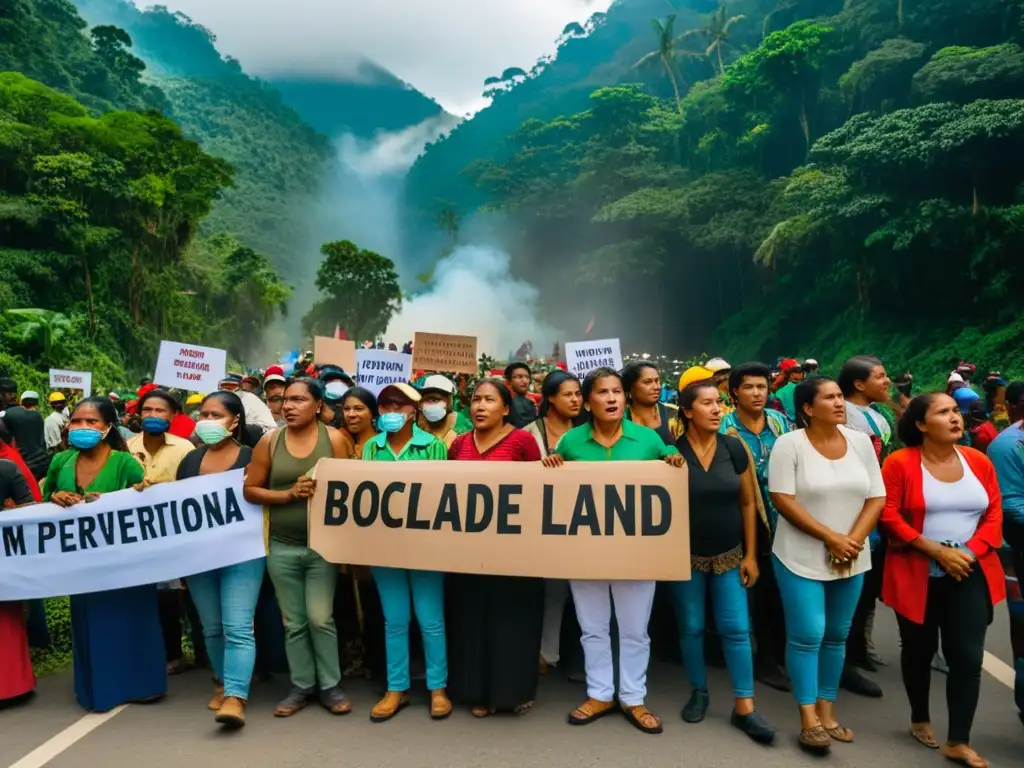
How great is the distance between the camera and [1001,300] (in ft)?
79.8

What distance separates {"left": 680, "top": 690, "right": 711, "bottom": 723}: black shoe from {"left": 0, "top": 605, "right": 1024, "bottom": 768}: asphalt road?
0.05m

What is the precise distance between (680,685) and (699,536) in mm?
1227

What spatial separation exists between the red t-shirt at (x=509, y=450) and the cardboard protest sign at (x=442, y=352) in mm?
5784

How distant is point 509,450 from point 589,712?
1.43m

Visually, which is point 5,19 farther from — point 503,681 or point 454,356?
point 503,681

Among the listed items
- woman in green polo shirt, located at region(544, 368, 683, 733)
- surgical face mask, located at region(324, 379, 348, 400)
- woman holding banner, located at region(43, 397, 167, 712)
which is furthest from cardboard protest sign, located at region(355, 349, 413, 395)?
woman in green polo shirt, located at region(544, 368, 683, 733)

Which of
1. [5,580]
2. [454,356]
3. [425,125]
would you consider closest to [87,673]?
[5,580]

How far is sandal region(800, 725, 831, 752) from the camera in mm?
3756

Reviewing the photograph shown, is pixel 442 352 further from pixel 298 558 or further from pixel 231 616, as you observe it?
pixel 231 616

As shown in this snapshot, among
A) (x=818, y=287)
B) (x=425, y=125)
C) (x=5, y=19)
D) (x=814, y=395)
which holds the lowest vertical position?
(x=814, y=395)

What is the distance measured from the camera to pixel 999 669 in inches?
194

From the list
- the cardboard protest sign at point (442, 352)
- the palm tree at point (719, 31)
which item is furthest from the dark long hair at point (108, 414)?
the palm tree at point (719, 31)

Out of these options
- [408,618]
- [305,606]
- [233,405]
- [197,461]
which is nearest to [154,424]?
[197,461]

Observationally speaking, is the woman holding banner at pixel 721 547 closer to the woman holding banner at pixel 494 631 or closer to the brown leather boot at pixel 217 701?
the woman holding banner at pixel 494 631
